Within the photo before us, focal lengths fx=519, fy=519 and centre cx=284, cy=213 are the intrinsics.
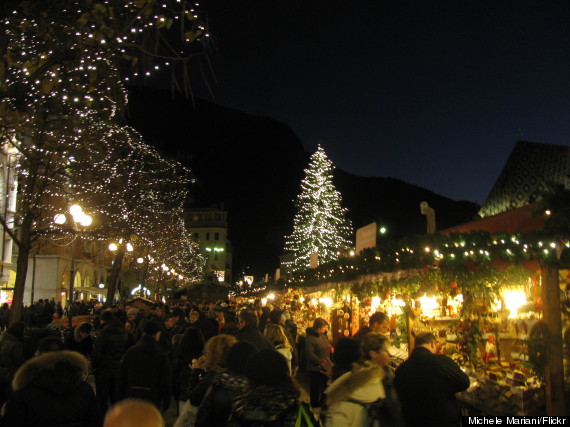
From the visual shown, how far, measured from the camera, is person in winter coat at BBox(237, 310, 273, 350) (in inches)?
279

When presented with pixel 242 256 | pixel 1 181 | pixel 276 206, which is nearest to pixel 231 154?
pixel 276 206

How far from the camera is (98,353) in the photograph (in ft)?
25.6

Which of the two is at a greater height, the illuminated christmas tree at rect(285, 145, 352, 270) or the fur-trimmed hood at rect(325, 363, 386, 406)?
the illuminated christmas tree at rect(285, 145, 352, 270)

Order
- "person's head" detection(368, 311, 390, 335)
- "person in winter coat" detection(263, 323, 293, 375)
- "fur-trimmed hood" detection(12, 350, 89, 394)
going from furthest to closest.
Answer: "person in winter coat" detection(263, 323, 293, 375)
"person's head" detection(368, 311, 390, 335)
"fur-trimmed hood" detection(12, 350, 89, 394)

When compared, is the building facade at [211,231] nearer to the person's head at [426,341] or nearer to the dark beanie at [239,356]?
the person's head at [426,341]

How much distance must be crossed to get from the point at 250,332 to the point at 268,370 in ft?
12.7

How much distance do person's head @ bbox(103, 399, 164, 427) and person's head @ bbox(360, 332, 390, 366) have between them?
2.90 m

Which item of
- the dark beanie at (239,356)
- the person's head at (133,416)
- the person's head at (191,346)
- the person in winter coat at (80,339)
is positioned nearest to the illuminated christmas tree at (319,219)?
the person in winter coat at (80,339)

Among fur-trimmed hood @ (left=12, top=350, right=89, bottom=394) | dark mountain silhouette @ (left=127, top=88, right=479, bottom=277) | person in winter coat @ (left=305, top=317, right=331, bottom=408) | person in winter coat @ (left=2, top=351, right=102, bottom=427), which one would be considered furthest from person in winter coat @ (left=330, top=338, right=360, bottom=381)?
dark mountain silhouette @ (left=127, top=88, right=479, bottom=277)

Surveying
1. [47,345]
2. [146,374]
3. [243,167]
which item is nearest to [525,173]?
[146,374]

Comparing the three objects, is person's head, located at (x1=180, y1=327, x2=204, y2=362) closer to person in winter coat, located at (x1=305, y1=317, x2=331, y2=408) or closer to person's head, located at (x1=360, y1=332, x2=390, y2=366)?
person in winter coat, located at (x1=305, y1=317, x2=331, y2=408)

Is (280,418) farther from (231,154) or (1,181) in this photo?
(231,154)

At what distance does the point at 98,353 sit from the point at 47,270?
33.1 m

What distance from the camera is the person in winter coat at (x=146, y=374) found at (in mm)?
5941
